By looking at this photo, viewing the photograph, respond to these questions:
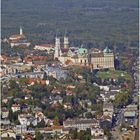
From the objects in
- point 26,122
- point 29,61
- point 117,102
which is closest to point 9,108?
point 26,122

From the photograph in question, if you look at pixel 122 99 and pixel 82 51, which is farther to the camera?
pixel 82 51

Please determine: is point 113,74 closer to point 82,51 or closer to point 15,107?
point 82,51

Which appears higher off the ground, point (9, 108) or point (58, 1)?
point (58, 1)

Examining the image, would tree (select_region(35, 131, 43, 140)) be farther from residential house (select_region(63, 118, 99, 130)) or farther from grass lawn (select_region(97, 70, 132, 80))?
grass lawn (select_region(97, 70, 132, 80))

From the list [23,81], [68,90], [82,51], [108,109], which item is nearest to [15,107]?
[108,109]

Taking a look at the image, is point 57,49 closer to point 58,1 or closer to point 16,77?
point 16,77

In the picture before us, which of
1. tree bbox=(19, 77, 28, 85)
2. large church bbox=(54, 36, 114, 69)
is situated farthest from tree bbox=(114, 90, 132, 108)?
large church bbox=(54, 36, 114, 69)
